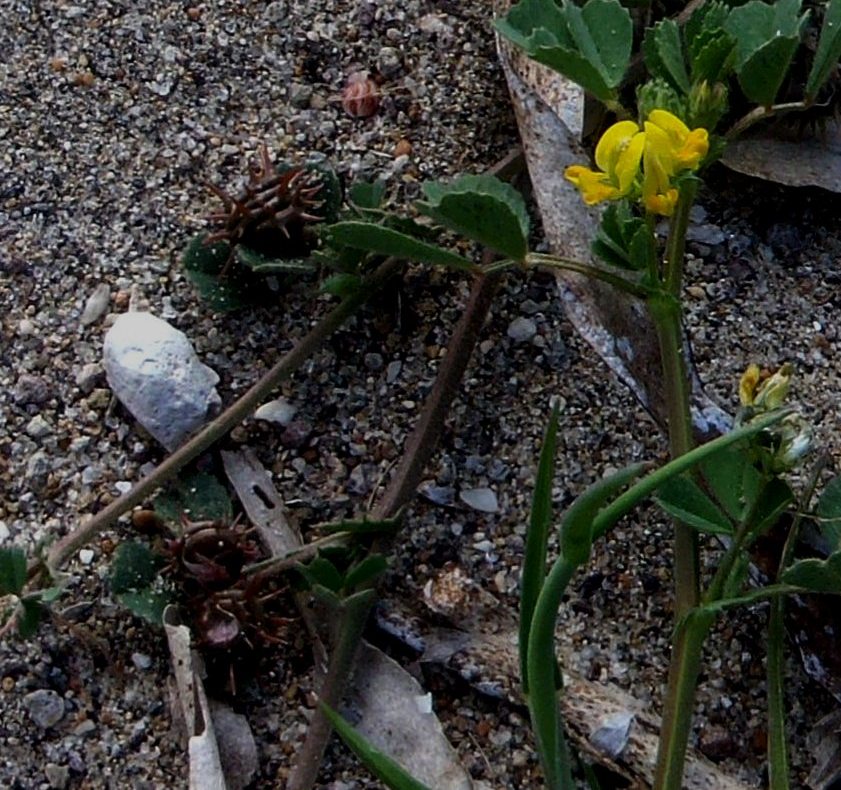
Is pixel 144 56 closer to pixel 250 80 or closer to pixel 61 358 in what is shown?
pixel 250 80

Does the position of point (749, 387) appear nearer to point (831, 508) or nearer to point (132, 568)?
point (831, 508)

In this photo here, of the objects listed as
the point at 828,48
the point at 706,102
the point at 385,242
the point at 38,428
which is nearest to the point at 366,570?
the point at 385,242

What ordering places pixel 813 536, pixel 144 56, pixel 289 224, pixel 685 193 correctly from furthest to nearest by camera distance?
pixel 144 56, pixel 289 224, pixel 813 536, pixel 685 193

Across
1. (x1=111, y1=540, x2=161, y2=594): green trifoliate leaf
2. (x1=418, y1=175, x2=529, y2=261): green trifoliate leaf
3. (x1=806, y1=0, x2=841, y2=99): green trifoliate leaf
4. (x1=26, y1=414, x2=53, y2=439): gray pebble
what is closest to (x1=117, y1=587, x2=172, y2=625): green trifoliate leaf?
(x1=111, y1=540, x2=161, y2=594): green trifoliate leaf

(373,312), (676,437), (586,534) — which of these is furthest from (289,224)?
(586,534)

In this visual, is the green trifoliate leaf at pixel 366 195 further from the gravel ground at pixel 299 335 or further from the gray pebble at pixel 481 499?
the gray pebble at pixel 481 499

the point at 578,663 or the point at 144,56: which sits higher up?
the point at 144,56
